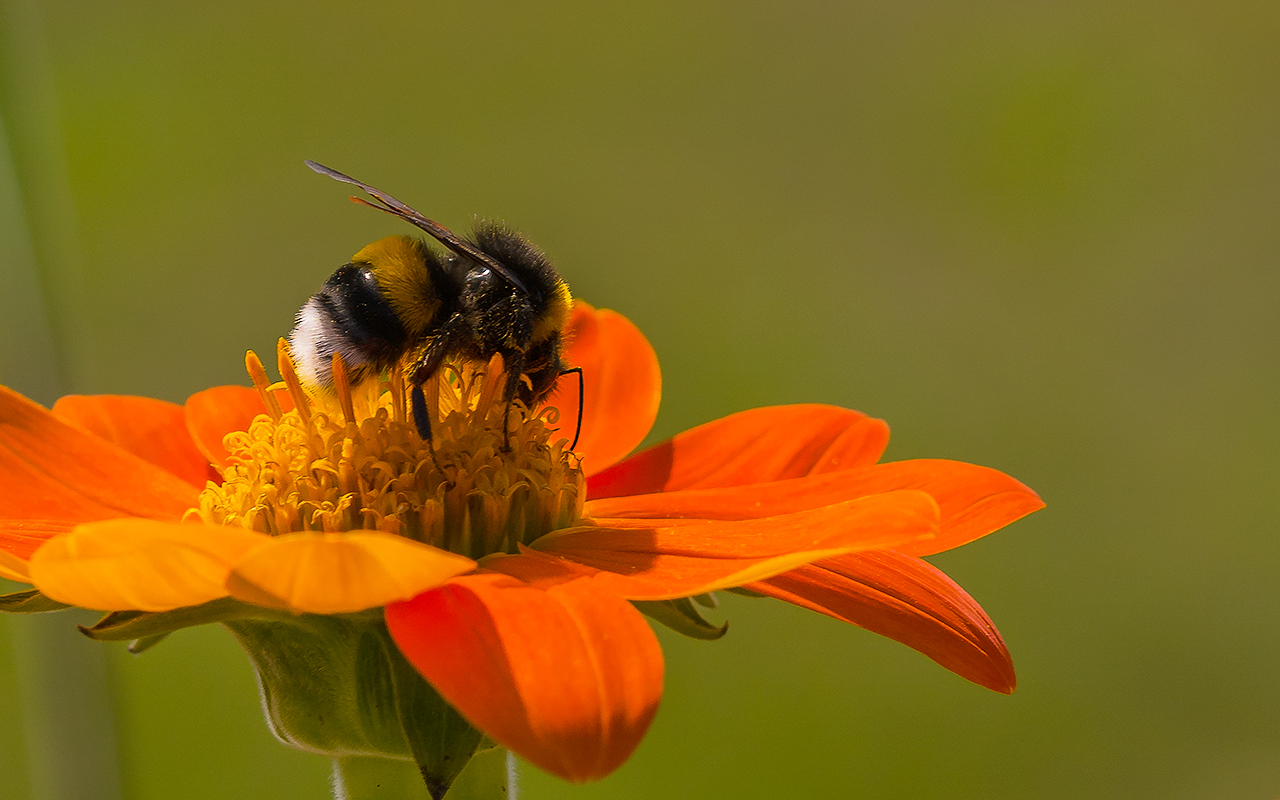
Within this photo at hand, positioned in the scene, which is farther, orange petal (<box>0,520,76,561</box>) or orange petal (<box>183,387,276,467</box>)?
orange petal (<box>183,387,276,467</box>)

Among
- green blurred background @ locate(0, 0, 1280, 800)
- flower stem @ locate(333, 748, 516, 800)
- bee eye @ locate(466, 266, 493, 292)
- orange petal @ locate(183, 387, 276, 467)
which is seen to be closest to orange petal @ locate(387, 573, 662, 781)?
flower stem @ locate(333, 748, 516, 800)

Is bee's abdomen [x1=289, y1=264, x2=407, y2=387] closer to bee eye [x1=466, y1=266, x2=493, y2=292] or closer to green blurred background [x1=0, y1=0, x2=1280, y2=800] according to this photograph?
A: bee eye [x1=466, y1=266, x2=493, y2=292]

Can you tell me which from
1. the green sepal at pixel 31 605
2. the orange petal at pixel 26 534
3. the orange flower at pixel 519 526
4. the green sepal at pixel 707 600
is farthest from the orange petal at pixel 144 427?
the green sepal at pixel 707 600

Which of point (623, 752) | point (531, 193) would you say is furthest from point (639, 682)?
point (531, 193)

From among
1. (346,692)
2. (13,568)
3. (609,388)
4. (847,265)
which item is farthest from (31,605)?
(847,265)

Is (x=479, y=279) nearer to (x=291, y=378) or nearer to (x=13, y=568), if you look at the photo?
(x=291, y=378)

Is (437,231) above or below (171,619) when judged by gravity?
above
